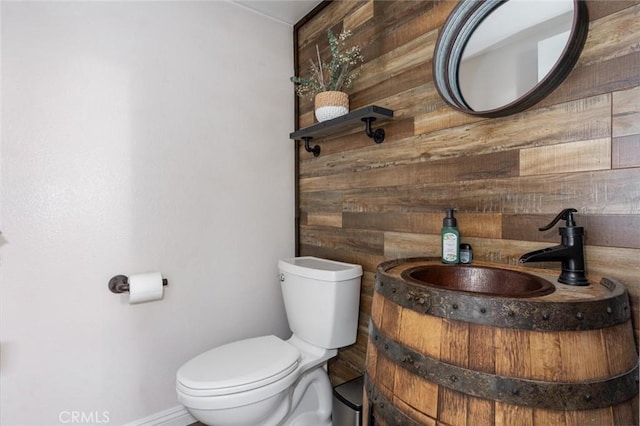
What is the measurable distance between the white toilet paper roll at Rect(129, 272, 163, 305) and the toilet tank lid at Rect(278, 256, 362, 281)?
570 mm

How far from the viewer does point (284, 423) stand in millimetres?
1446

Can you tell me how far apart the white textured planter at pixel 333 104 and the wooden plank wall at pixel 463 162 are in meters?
0.10

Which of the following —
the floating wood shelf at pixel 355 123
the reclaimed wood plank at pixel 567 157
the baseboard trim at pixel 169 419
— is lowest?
the baseboard trim at pixel 169 419

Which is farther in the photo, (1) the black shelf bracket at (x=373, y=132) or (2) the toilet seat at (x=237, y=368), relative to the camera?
(1) the black shelf bracket at (x=373, y=132)

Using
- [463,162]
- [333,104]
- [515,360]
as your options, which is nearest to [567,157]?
[463,162]

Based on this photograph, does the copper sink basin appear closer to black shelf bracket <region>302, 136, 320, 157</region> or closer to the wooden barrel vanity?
the wooden barrel vanity

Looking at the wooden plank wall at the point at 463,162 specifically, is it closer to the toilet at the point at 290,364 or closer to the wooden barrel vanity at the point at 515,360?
the toilet at the point at 290,364

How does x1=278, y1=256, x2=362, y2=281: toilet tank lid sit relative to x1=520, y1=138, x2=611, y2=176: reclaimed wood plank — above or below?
below

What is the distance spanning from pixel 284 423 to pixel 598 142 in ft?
5.09

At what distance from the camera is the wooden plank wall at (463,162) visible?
0.81 metres

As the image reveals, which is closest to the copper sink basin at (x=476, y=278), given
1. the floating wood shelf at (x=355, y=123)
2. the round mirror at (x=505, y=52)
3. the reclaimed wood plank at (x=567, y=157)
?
the reclaimed wood plank at (x=567, y=157)

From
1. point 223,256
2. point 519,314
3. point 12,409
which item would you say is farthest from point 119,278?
point 519,314

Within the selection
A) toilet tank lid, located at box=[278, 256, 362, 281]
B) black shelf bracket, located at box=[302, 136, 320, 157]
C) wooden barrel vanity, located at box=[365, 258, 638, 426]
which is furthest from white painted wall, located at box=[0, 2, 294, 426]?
wooden barrel vanity, located at box=[365, 258, 638, 426]

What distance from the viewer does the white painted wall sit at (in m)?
1.31
